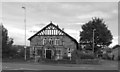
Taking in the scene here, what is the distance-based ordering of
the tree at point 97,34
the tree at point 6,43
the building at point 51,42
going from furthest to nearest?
the tree at point 97,34
the tree at point 6,43
the building at point 51,42

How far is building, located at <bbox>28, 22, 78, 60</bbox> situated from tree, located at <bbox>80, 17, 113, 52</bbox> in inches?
718

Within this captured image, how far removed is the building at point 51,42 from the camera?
58281 mm

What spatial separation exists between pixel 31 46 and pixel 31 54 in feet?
7.07

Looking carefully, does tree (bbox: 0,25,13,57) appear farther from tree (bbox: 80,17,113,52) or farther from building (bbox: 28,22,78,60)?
tree (bbox: 80,17,113,52)

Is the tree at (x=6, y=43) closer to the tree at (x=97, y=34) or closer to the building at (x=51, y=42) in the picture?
the building at (x=51, y=42)

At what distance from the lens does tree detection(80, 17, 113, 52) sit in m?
76.2

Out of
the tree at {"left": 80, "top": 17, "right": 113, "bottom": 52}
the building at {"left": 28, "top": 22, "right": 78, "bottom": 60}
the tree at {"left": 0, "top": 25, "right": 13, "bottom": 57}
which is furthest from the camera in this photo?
the tree at {"left": 80, "top": 17, "right": 113, "bottom": 52}

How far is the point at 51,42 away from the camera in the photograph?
194 ft

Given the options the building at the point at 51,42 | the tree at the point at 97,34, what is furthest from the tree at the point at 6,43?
the tree at the point at 97,34

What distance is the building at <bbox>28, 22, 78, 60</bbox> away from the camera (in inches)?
2295

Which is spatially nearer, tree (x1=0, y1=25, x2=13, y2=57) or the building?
the building

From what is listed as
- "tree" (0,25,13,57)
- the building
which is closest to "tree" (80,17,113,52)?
the building

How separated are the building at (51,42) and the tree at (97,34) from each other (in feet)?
59.8

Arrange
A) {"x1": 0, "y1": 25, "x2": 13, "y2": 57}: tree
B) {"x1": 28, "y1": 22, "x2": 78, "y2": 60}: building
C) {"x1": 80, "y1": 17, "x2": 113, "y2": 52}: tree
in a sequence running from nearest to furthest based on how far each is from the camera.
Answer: {"x1": 28, "y1": 22, "x2": 78, "y2": 60}: building → {"x1": 0, "y1": 25, "x2": 13, "y2": 57}: tree → {"x1": 80, "y1": 17, "x2": 113, "y2": 52}: tree
